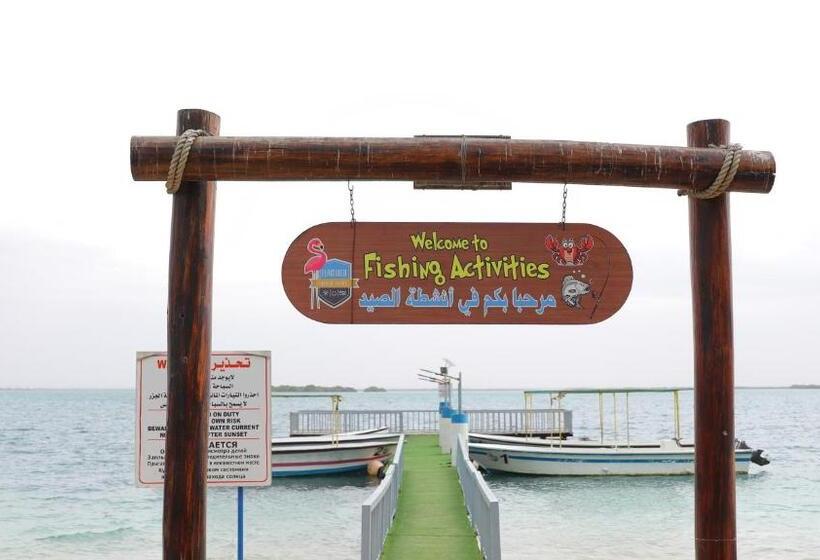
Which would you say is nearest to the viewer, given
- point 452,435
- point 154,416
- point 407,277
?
point 407,277

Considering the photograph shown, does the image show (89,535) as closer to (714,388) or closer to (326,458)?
(326,458)

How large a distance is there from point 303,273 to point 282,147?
0.86 m

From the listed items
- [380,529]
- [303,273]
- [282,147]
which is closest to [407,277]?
[303,273]

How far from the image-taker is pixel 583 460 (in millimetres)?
24594

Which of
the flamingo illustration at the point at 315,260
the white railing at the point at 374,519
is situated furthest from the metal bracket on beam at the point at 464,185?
the white railing at the point at 374,519

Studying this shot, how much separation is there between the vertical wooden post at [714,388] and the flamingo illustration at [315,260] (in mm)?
2349

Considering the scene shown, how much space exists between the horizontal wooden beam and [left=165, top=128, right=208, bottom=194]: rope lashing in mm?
41

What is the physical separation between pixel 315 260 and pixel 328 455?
63.0ft

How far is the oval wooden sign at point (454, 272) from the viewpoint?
5348 millimetres

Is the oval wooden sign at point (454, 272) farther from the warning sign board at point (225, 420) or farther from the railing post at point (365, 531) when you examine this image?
the railing post at point (365, 531)

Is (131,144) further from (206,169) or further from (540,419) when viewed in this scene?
(540,419)

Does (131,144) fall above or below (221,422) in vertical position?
above

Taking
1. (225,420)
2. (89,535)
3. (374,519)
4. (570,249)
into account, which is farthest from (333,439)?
(570,249)

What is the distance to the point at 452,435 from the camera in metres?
18.6
